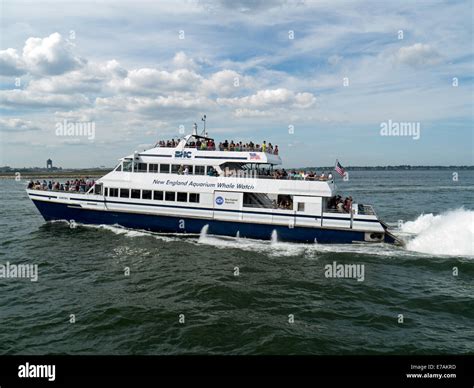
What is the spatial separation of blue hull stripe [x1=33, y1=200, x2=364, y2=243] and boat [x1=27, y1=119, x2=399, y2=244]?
0.20 feet

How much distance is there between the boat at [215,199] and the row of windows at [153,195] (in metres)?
0.07

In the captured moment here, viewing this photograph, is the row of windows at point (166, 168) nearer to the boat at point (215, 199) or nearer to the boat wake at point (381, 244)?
the boat at point (215, 199)

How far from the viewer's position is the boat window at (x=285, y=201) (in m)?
23.1

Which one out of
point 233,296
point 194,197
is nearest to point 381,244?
point 233,296

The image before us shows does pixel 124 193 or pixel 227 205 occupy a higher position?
pixel 124 193

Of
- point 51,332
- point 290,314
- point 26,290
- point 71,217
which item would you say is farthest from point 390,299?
point 71,217

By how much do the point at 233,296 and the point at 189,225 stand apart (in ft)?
32.4

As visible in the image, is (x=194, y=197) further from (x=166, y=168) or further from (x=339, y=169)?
(x=339, y=169)

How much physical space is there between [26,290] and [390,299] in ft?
50.9

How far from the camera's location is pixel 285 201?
2338 centimetres

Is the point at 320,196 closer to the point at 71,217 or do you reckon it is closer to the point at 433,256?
the point at 433,256

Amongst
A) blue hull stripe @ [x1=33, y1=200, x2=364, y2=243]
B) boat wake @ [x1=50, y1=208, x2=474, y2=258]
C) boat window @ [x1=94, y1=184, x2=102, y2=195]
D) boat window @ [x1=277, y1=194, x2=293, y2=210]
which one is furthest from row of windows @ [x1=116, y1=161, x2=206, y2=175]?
boat window @ [x1=277, y1=194, x2=293, y2=210]

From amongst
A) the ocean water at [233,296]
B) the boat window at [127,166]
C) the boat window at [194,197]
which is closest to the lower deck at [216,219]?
the boat window at [194,197]
